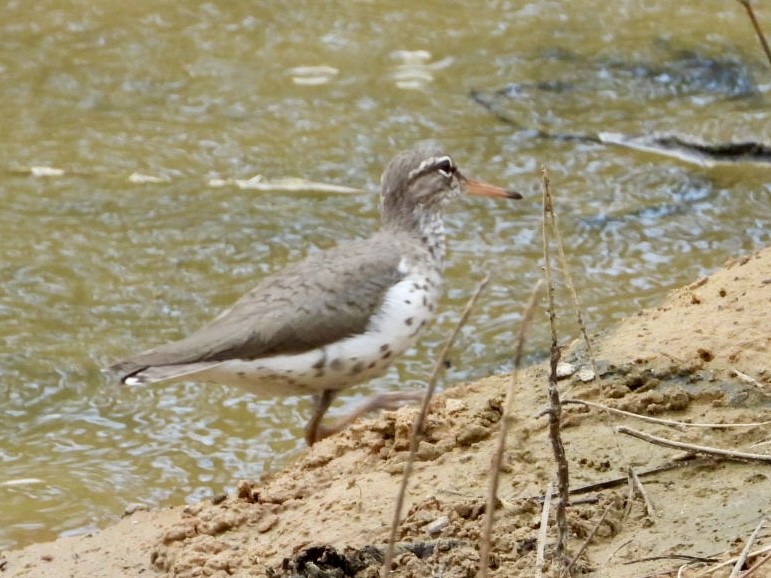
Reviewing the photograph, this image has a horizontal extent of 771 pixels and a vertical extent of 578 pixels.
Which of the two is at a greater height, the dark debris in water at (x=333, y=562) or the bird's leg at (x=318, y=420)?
the dark debris in water at (x=333, y=562)

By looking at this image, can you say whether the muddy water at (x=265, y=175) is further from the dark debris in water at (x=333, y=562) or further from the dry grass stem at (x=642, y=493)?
the dry grass stem at (x=642, y=493)

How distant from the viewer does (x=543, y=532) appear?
3.48 metres

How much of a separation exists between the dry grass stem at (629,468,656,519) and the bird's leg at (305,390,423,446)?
2145 millimetres

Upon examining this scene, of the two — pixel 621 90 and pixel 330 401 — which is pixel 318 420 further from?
pixel 621 90

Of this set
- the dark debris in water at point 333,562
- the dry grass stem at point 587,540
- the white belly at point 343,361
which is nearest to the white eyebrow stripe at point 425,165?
the white belly at point 343,361

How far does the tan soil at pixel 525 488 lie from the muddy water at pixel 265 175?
1100 mm

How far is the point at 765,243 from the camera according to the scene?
7805 mm

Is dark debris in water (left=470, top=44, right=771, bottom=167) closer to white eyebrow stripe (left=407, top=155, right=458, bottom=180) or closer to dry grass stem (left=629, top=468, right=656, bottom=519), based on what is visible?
white eyebrow stripe (left=407, top=155, right=458, bottom=180)

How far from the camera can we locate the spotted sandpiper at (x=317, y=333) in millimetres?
5578

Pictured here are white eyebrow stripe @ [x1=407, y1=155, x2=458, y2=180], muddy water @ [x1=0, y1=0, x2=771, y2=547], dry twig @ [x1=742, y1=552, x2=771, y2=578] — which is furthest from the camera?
white eyebrow stripe @ [x1=407, y1=155, x2=458, y2=180]

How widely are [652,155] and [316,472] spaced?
4.87 meters

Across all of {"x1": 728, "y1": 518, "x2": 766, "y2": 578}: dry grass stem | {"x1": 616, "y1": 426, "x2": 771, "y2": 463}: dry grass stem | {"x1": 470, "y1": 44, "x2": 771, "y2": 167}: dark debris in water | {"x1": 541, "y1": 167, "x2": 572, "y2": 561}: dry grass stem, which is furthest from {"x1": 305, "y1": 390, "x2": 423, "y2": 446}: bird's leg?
{"x1": 470, "y1": 44, "x2": 771, "y2": 167}: dark debris in water

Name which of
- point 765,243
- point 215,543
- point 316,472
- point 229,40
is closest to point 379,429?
point 316,472

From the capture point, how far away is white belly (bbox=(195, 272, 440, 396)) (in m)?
5.63
